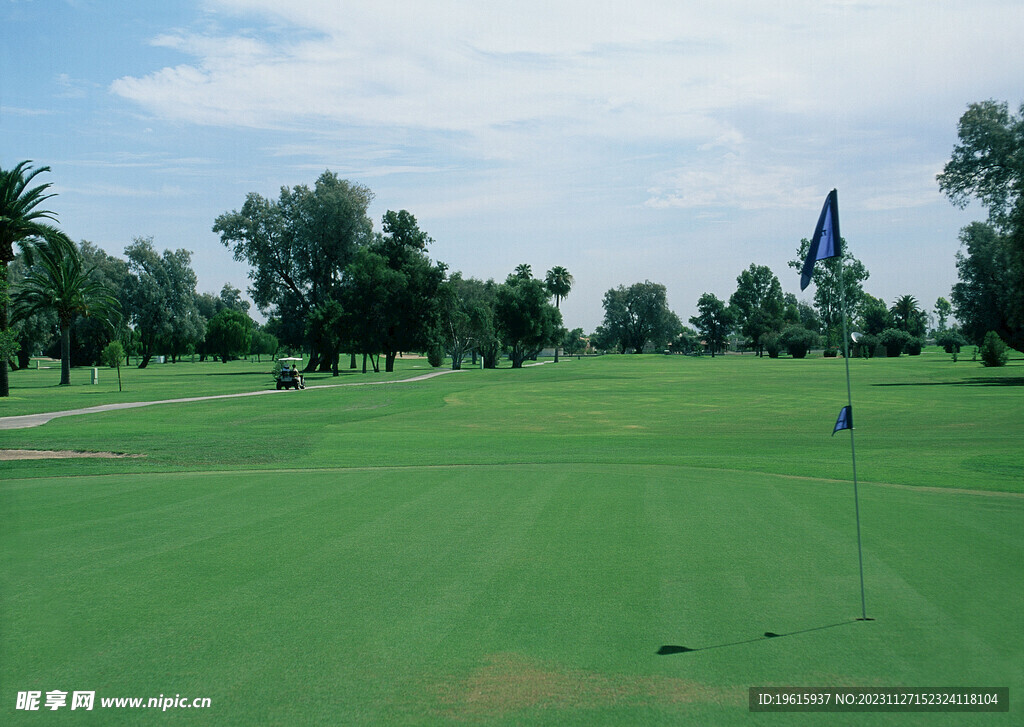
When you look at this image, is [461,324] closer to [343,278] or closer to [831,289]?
[343,278]

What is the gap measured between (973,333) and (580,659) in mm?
96353

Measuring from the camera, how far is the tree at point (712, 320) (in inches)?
6875

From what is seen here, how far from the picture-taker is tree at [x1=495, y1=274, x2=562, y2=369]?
4112 inches

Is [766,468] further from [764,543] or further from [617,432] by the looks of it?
[617,432]

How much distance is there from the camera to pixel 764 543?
29.1 feet

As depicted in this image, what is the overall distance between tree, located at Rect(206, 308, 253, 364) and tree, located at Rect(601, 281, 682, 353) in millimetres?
90348

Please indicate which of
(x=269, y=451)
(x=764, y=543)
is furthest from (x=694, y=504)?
(x=269, y=451)

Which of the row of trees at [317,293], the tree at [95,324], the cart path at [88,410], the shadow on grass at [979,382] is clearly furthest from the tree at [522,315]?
the shadow on grass at [979,382]

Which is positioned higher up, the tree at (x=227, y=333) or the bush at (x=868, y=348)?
the tree at (x=227, y=333)

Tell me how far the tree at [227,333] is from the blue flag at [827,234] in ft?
461

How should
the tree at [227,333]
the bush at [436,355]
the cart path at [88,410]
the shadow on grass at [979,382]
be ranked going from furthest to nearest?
1. the tree at [227,333]
2. the bush at [436,355]
3. the shadow on grass at [979,382]
4. the cart path at [88,410]

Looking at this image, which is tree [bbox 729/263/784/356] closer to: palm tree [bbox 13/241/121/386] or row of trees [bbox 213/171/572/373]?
row of trees [bbox 213/171/572/373]

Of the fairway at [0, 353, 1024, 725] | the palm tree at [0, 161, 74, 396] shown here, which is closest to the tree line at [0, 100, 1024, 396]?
the palm tree at [0, 161, 74, 396]

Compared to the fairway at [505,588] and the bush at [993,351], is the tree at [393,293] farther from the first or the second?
the fairway at [505,588]
